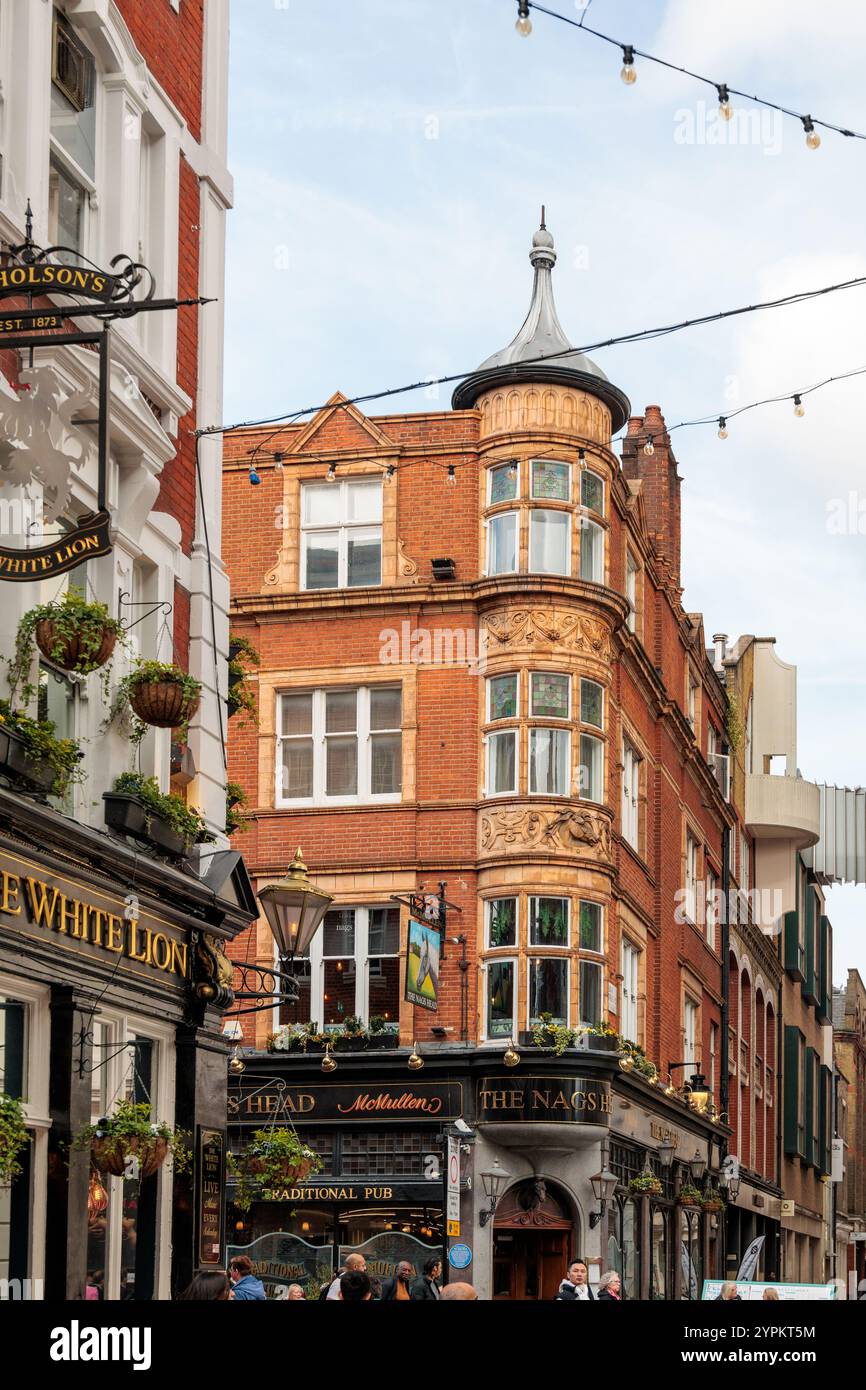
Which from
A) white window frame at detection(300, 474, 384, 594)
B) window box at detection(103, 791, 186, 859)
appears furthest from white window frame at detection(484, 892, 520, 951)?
window box at detection(103, 791, 186, 859)

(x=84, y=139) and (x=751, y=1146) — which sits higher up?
(x=84, y=139)

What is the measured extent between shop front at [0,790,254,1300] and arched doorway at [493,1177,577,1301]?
14488 mm

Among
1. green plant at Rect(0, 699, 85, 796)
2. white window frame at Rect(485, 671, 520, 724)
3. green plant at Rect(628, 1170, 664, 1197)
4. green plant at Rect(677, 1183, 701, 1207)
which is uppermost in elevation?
white window frame at Rect(485, 671, 520, 724)

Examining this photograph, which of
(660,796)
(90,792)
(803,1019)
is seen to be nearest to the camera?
(90,792)

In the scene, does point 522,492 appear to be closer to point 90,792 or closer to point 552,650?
point 552,650

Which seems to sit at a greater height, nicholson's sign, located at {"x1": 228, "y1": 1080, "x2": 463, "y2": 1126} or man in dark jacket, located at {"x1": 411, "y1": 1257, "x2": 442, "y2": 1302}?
nicholson's sign, located at {"x1": 228, "y1": 1080, "x2": 463, "y2": 1126}

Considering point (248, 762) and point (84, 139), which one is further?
point (248, 762)

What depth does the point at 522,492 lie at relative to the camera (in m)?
31.4

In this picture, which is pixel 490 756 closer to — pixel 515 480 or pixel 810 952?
pixel 515 480

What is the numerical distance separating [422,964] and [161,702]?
50.9ft

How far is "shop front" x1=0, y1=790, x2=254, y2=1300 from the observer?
12789mm

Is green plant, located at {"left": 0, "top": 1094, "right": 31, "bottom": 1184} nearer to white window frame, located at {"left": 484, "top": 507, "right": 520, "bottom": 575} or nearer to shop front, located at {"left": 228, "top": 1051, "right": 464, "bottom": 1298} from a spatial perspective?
shop front, located at {"left": 228, "top": 1051, "right": 464, "bottom": 1298}

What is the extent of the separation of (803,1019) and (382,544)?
123ft
